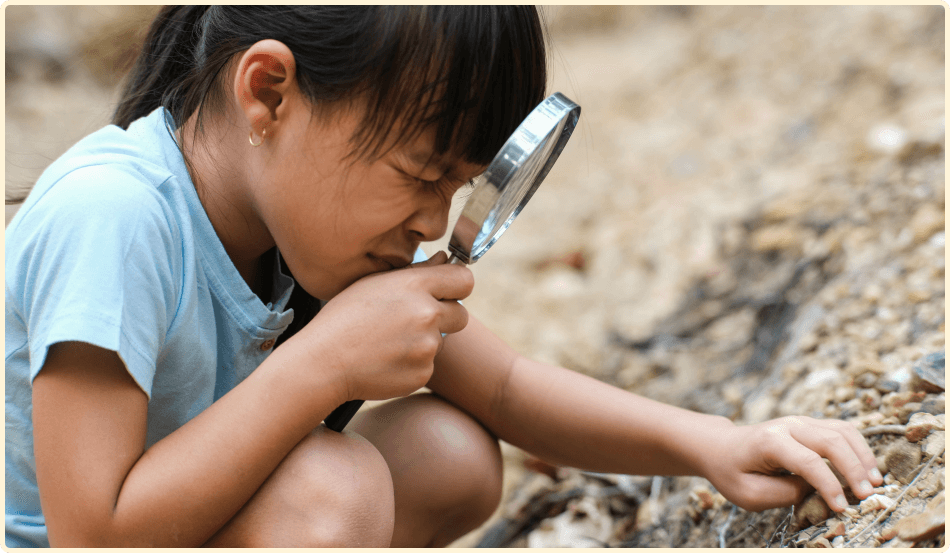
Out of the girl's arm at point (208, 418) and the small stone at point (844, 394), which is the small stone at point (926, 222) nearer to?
the small stone at point (844, 394)

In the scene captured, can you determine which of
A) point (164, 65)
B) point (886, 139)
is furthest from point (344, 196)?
point (886, 139)

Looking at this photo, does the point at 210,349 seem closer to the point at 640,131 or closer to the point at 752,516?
the point at 752,516

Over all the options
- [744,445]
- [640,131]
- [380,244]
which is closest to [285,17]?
[380,244]

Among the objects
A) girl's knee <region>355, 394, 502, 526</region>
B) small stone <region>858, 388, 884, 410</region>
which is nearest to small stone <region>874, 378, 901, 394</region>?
small stone <region>858, 388, 884, 410</region>

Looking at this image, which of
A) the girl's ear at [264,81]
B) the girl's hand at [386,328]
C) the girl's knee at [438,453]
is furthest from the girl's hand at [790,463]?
the girl's ear at [264,81]

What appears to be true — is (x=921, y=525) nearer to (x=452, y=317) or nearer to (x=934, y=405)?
(x=934, y=405)

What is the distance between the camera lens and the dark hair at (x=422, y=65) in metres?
1.02

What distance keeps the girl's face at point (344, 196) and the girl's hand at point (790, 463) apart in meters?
0.59

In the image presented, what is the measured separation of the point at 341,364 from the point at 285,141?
1.04 ft

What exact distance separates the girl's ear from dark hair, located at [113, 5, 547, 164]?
0.8 inches

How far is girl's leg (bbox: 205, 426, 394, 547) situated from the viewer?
3.45ft

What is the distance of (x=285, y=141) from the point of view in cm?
109

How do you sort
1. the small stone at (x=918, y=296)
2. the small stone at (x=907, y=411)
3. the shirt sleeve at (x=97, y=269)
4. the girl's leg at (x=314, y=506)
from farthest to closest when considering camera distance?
the small stone at (x=918, y=296), the small stone at (x=907, y=411), the girl's leg at (x=314, y=506), the shirt sleeve at (x=97, y=269)

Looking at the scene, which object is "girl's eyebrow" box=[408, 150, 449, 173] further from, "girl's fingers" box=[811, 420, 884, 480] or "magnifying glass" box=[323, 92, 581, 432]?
"girl's fingers" box=[811, 420, 884, 480]
